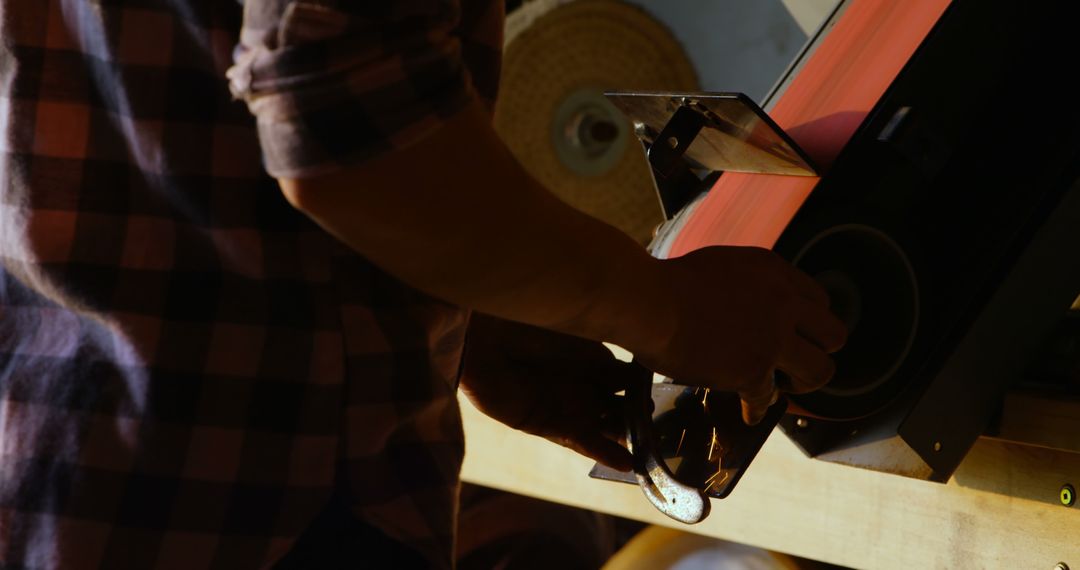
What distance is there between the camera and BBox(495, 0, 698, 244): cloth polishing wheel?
1.61 m

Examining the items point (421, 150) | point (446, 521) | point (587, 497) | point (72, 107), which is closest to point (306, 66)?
point (421, 150)

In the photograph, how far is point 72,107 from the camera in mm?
503

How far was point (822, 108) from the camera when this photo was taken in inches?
29.0

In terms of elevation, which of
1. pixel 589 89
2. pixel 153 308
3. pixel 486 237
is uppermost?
pixel 486 237

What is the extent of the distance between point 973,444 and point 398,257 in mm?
511

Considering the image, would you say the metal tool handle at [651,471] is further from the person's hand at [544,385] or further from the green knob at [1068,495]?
the green knob at [1068,495]

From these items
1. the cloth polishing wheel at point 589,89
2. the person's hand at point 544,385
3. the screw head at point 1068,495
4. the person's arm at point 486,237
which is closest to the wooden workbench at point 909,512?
the screw head at point 1068,495

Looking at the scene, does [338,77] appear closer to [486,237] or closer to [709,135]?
[486,237]

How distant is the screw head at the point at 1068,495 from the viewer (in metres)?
0.74

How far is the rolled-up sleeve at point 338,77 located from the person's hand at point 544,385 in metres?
0.37

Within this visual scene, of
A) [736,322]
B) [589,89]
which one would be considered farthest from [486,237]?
[589,89]

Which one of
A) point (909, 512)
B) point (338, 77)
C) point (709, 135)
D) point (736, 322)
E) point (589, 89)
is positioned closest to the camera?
point (338, 77)

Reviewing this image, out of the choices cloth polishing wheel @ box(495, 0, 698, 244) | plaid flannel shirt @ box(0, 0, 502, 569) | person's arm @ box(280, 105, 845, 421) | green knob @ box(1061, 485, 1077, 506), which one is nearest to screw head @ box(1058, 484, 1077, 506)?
green knob @ box(1061, 485, 1077, 506)

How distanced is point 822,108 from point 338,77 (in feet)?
1.41
